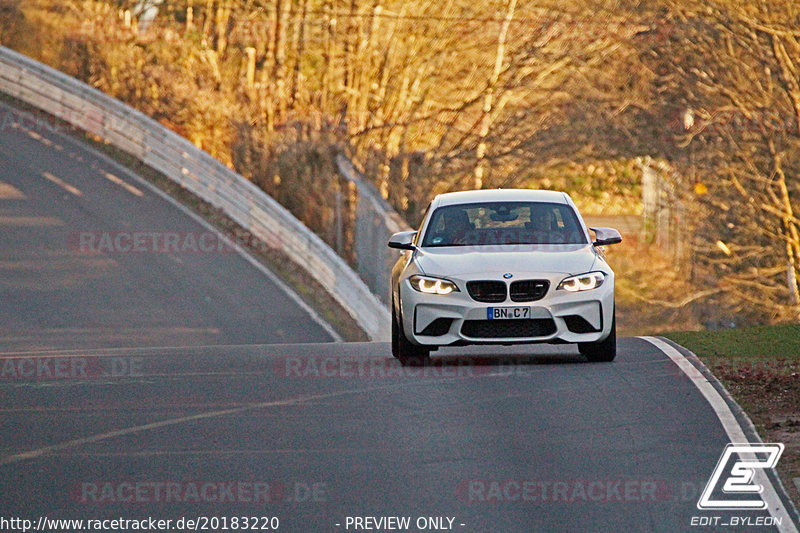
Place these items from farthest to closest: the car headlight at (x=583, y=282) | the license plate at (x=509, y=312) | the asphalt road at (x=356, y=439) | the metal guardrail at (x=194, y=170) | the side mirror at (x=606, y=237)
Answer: the metal guardrail at (x=194, y=170) → the side mirror at (x=606, y=237) → the car headlight at (x=583, y=282) → the license plate at (x=509, y=312) → the asphalt road at (x=356, y=439)

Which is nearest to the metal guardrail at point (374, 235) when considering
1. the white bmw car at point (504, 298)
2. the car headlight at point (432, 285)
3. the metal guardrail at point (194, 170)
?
the metal guardrail at point (194, 170)

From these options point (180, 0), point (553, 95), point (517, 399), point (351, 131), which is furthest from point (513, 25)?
point (517, 399)

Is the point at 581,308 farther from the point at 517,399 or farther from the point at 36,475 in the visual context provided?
the point at 36,475

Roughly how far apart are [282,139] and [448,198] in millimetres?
16077

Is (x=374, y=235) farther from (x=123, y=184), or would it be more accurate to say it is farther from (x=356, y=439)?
(x=356, y=439)

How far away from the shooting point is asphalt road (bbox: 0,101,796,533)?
8062 mm

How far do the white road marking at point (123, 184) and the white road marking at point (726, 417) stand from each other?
15202 millimetres

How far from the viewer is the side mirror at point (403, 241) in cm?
1448

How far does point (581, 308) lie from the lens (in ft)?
43.6

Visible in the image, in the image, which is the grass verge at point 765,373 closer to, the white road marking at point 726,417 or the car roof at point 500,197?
the white road marking at point 726,417

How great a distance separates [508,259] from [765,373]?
2.54 metres

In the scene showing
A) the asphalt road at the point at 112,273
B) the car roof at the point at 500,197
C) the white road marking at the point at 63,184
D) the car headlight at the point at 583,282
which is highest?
the car roof at the point at 500,197

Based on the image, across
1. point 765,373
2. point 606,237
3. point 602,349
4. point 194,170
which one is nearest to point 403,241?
point 606,237

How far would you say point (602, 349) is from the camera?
45.4 feet
